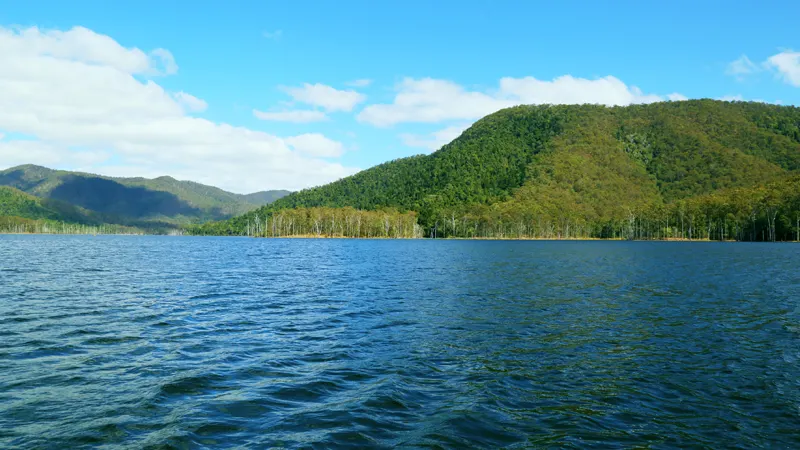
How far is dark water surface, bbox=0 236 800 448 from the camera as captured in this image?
493 inches

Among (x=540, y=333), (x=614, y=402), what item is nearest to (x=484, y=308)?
(x=540, y=333)

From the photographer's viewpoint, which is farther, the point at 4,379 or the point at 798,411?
the point at 4,379

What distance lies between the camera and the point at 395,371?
18.2m

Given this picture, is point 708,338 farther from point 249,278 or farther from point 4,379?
point 249,278

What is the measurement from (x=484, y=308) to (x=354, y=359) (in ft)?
50.3

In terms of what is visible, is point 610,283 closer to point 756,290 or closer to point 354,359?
point 756,290

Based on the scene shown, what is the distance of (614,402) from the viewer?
14891mm

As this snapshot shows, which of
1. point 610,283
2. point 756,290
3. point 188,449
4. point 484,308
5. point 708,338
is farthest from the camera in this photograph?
point 610,283

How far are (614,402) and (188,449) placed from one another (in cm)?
1207

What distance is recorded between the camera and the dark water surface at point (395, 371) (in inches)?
493

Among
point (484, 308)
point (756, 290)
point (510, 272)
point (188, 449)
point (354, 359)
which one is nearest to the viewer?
point (188, 449)

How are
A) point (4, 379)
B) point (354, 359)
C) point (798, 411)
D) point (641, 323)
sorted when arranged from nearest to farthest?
point (798, 411) < point (4, 379) < point (354, 359) < point (641, 323)

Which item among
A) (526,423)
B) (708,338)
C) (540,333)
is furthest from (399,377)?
(708,338)

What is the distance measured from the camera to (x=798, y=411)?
46.2 ft
